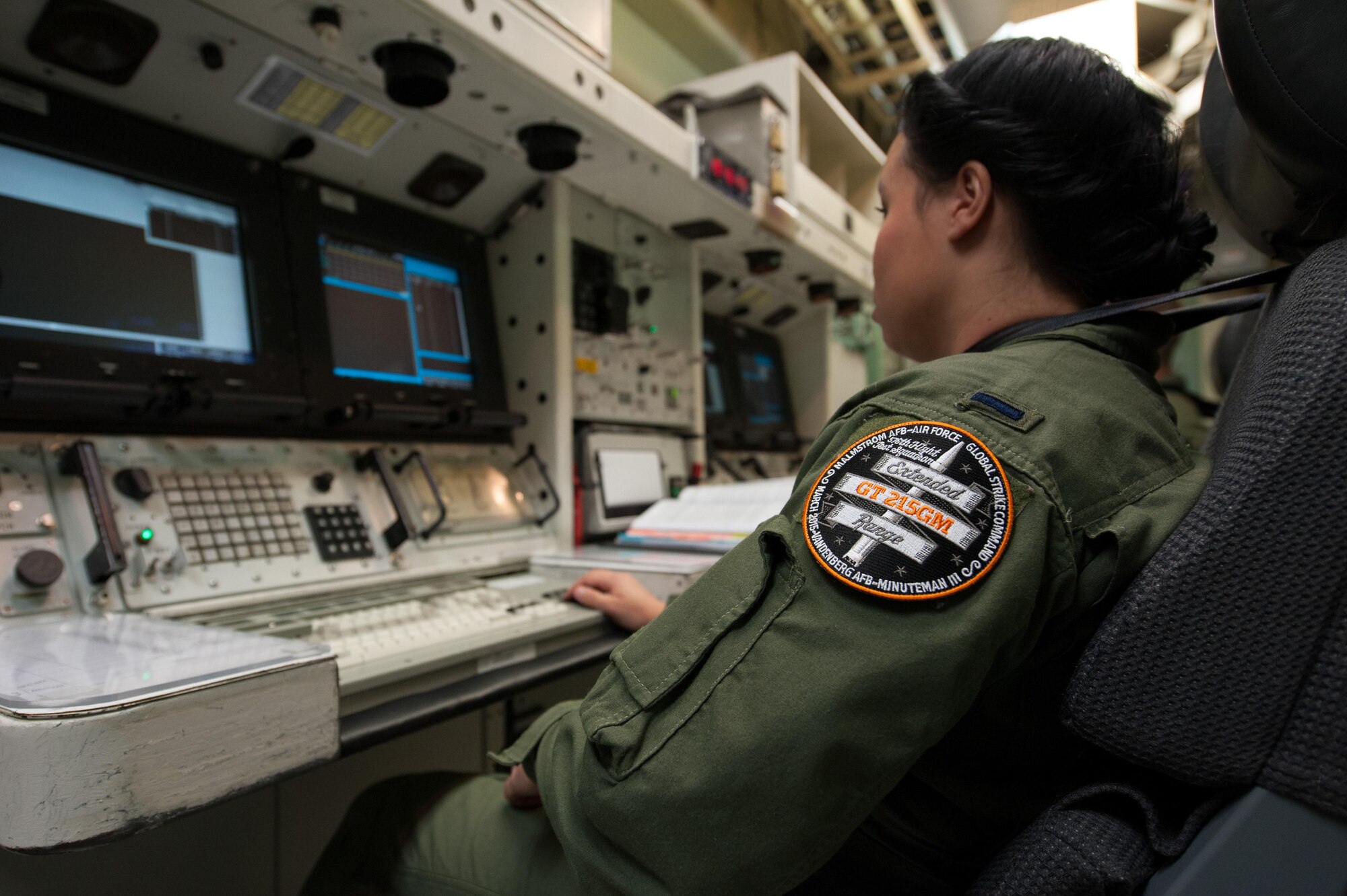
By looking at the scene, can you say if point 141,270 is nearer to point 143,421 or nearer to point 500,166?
point 143,421

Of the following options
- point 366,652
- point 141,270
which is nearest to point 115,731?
point 366,652

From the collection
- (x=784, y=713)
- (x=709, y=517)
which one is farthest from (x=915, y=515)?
(x=709, y=517)

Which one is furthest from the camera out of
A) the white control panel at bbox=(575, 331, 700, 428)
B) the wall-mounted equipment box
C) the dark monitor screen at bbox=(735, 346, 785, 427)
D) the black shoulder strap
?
the dark monitor screen at bbox=(735, 346, 785, 427)

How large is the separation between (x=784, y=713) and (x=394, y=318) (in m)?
1.58

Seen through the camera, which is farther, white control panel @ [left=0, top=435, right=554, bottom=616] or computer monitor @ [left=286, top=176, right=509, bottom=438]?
computer monitor @ [left=286, top=176, right=509, bottom=438]

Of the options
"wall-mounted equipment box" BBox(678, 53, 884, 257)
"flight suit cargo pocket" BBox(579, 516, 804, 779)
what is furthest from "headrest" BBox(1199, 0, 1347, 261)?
"wall-mounted equipment box" BBox(678, 53, 884, 257)

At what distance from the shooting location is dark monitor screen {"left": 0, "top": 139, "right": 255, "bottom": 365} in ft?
4.18

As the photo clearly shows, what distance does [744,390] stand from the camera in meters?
3.23

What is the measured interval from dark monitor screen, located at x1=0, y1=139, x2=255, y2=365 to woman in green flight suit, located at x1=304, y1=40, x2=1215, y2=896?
107 centimetres

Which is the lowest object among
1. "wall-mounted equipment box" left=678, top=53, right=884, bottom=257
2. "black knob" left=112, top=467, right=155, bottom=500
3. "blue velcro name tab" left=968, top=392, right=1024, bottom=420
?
"blue velcro name tab" left=968, top=392, right=1024, bottom=420

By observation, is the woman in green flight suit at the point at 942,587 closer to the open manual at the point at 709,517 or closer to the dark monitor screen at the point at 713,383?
the open manual at the point at 709,517

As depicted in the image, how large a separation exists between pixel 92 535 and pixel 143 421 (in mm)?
239

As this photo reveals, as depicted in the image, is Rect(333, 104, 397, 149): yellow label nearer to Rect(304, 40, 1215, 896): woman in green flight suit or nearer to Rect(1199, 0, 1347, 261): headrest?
Rect(304, 40, 1215, 896): woman in green flight suit

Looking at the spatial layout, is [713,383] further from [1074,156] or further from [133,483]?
[1074,156]
